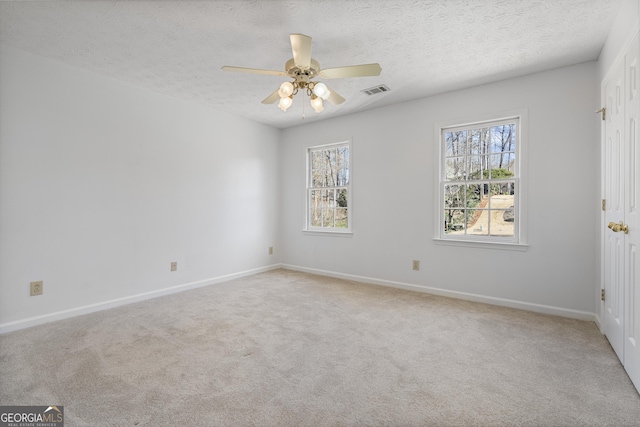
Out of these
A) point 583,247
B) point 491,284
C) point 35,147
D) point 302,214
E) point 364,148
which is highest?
point 364,148

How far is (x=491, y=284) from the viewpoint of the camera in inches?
130

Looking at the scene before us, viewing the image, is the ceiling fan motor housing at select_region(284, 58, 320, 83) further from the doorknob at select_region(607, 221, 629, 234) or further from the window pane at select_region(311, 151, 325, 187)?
the window pane at select_region(311, 151, 325, 187)

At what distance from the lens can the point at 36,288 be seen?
2.69m

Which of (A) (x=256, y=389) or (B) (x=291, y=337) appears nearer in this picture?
(A) (x=256, y=389)

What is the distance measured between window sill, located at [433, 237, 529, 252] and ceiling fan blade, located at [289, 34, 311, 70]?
2.56 meters

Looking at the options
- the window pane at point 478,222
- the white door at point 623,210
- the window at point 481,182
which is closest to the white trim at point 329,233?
the window at point 481,182

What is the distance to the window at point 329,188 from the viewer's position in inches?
181

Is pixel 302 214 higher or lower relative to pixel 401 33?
lower

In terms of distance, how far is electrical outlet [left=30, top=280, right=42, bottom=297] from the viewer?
2672mm

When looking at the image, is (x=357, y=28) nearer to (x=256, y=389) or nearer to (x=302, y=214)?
(x=256, y=389)

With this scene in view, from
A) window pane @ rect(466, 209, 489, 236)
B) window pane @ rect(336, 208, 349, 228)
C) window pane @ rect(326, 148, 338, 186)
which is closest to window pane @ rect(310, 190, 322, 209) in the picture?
window pane @ rect(326, 148, 338, 186)

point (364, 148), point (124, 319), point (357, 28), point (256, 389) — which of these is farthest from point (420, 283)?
point (124, 319)

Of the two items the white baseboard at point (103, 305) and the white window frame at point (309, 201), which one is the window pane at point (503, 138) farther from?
the white baseboard at point (103, 305)

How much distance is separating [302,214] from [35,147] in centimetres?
330
